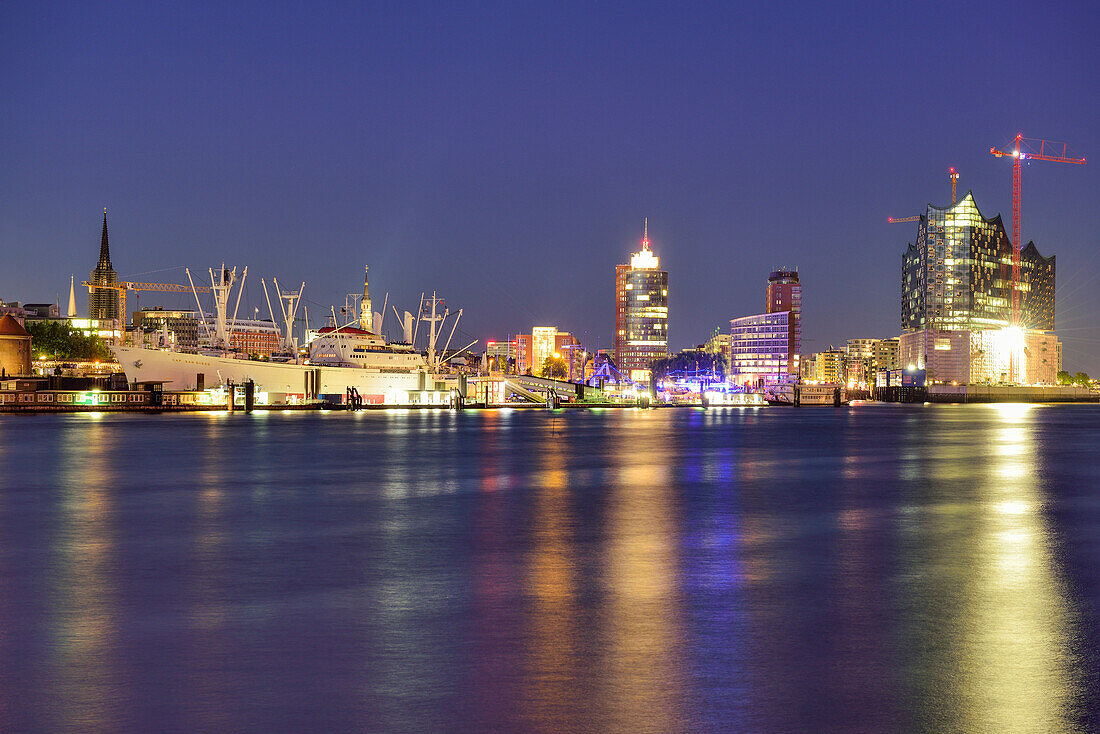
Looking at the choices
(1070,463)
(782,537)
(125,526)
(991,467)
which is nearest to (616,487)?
(782,537)

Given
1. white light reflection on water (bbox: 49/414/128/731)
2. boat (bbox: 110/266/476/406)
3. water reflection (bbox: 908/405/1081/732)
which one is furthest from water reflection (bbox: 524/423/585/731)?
boat (bbox: 110/266/476/406)

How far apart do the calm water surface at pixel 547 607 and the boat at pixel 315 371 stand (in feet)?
399

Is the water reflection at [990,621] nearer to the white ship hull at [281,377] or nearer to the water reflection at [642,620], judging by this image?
the water reflection at [642,620]

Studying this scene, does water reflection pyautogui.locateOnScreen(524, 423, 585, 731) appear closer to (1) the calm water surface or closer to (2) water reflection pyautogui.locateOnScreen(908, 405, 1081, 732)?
(1) the calm water surface

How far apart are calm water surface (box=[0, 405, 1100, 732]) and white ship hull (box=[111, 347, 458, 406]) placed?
126 metres

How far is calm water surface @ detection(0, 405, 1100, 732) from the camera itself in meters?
10.0

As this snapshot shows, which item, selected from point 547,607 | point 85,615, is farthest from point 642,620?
point 85,615

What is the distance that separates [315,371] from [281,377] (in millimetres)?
5489

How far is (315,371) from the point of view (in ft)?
542

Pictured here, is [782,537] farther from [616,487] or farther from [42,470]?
[42,470]

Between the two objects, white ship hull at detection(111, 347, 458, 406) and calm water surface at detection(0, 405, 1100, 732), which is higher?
white ship hull at detection(111, 347, 458, 406)

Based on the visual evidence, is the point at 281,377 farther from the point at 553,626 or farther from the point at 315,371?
the point at 553,626

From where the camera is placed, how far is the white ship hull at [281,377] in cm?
15588

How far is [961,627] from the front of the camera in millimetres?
13594
